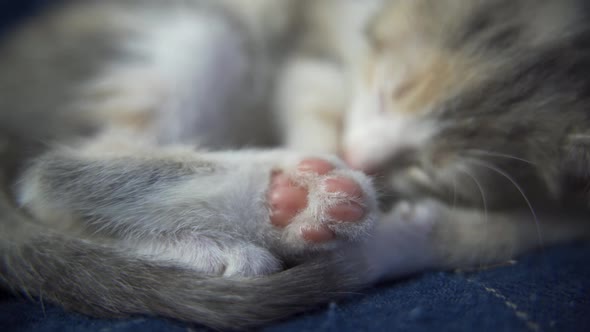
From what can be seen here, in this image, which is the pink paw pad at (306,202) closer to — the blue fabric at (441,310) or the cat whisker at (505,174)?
the blue fabric at (441,310)

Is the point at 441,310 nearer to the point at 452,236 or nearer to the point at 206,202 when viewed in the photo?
the point at 452,236

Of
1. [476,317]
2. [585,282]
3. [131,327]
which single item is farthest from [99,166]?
[585,282]

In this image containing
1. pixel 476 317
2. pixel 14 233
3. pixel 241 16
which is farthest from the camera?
pixel 241 16

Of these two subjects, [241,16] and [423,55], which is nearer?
[423,55]

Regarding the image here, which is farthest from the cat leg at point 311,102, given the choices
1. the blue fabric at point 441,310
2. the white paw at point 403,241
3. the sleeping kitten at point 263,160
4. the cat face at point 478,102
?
the blue fabric at point 441,310

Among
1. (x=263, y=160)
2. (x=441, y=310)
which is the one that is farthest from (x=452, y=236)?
(x=263, y=160)

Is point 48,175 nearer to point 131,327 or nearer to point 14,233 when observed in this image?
point 14,233

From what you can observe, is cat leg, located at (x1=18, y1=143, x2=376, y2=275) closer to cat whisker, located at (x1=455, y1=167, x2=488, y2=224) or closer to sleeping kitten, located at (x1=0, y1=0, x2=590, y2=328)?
sleeping kitten, located at (x1=0, y1=0, x2=590, y2=328)
